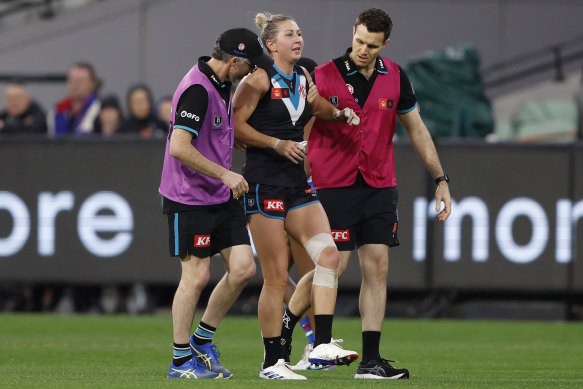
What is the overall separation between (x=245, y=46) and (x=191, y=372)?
2.14 meters

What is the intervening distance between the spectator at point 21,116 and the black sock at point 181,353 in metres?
7.09

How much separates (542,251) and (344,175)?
5600mm

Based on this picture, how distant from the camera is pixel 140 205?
45.4ft

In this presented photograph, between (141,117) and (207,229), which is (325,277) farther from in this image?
(141,117)

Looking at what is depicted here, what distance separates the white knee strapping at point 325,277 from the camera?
782 cm

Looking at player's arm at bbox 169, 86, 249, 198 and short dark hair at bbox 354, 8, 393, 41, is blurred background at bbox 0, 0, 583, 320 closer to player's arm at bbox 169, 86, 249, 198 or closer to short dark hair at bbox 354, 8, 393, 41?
short dark hair at bbox 354, 8, 393, 41

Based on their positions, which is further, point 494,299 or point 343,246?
point 494,299

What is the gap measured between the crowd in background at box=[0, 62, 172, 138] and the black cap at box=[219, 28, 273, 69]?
6.51 meters

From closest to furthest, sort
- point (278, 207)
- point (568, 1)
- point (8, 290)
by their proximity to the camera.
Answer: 1. point (278, 207)
2. point (8, 290)
3. point (568, 1)

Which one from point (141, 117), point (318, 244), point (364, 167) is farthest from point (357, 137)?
point (141, 117)

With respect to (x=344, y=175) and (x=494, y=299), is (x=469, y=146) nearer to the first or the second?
(x=494, y=299)

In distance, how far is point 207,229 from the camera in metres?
7.99

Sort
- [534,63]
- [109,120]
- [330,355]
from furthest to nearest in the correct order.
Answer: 1. [534,63]
2. [109,120]
3. [330,355]

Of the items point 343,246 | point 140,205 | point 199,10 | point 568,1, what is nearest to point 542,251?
point 140,205
